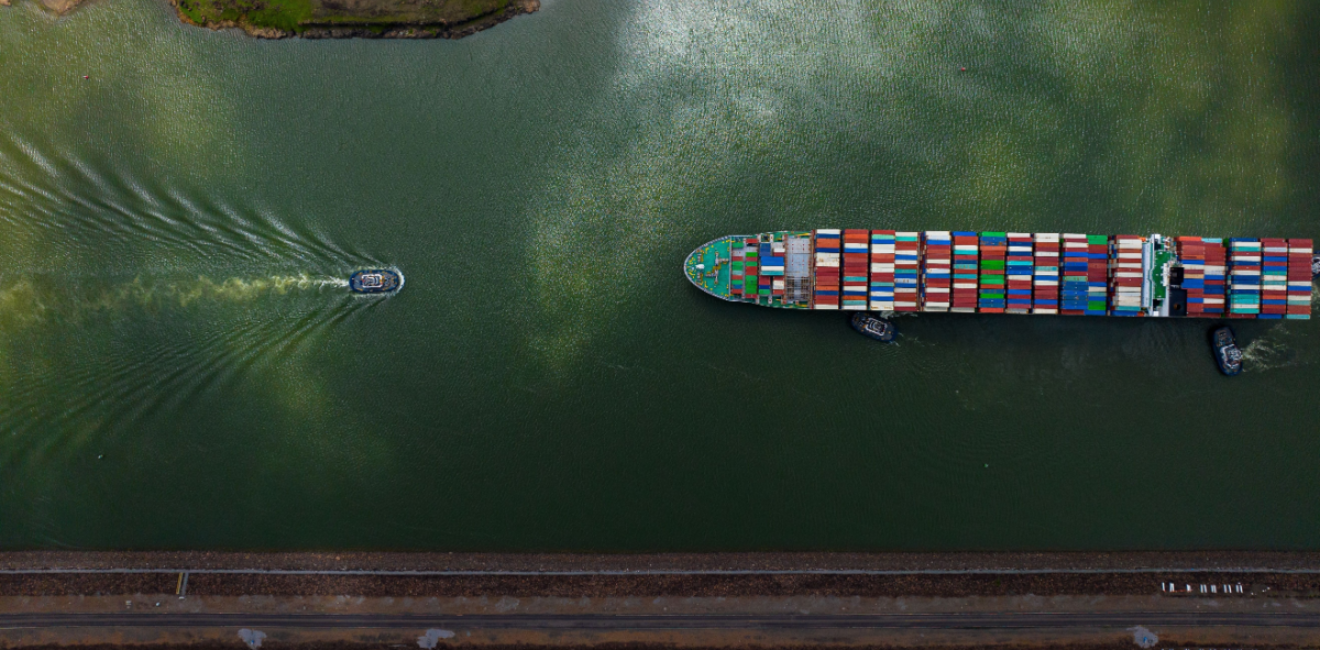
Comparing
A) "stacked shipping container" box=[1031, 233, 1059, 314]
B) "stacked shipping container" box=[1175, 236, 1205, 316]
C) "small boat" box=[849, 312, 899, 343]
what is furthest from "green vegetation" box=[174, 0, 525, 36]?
"stacked shipping container" box=[1175, 236, 1205, 316]

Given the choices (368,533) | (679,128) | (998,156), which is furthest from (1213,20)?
(368,533)

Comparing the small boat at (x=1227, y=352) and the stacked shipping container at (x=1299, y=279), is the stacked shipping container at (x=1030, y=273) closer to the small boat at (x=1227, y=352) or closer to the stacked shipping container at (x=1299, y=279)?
the stacked shipping container at (x=1299, y=279)

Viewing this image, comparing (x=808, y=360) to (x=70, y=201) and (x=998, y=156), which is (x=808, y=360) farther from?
(x=70, y=201)

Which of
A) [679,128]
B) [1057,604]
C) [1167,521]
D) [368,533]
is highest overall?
[679,128]

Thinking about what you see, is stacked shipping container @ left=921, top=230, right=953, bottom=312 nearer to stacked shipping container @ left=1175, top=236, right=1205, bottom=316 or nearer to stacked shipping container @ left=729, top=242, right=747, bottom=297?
stacked shipping container @ left=729, top=242, right=747, bottom=297

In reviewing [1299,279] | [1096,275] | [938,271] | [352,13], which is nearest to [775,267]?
[938,271]

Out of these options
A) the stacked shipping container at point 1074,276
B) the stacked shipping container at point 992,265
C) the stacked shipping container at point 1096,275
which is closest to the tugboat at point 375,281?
the stacked shipping container at point 992,265
